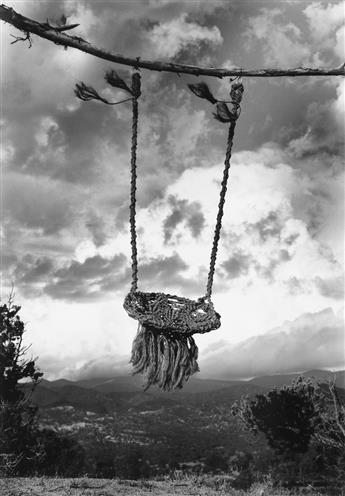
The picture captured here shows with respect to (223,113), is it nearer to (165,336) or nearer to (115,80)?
(115,80)

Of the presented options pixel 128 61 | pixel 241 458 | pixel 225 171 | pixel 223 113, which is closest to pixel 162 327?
pixel 225 171

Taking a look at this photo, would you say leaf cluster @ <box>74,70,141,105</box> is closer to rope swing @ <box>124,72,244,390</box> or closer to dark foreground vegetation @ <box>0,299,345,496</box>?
rope swing @ <box>124,72,244,390</box>

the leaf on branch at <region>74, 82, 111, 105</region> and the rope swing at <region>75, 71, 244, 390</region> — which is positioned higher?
the leaf on branch at <region>74, 82, 111, 105</region>

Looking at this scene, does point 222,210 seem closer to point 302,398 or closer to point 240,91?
point 240,91

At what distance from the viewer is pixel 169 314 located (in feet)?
13.5

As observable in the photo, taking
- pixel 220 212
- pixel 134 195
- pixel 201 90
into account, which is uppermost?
pixel 201 90

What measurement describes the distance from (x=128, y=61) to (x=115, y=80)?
0.30 metres

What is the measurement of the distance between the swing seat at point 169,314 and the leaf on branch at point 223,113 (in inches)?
63.8

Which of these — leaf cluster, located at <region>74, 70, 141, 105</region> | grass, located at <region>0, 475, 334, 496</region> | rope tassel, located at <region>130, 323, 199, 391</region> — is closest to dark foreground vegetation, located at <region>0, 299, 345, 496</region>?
grass, located at <region>0, 475, 334, 496</region>

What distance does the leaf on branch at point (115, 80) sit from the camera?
11.0 ft

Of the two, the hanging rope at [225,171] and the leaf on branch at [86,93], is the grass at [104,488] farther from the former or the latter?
the leaf on branch at [86,93]

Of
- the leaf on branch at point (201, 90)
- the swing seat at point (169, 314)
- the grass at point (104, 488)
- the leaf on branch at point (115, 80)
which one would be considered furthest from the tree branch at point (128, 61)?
the grass at point (104, 488)

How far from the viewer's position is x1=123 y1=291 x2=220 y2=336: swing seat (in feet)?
13.3

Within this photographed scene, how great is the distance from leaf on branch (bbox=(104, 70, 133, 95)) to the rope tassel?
1.92m
